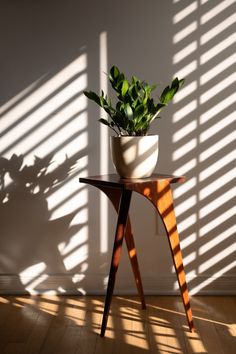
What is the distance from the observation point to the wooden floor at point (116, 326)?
2195 millimetres

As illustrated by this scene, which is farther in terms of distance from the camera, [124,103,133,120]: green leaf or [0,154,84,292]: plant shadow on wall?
[0,154,84,292]: plant shadow on wall

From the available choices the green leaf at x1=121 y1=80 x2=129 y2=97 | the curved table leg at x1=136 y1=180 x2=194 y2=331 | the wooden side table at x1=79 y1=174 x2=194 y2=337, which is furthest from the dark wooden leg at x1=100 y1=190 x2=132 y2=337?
the green leaf at x1=121 y1=80 x2=129 y2=97

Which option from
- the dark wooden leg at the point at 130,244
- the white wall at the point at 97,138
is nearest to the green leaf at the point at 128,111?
the dark wooden leg at the point at 130,244

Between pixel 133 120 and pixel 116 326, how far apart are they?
3.19 feet

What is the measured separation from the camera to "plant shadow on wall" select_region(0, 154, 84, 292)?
285cm

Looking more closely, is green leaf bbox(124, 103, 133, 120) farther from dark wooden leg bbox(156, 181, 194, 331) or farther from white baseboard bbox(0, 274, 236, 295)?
white baseboard bbox(0, 274, 236, 295)

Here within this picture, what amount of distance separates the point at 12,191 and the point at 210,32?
4.49 ft

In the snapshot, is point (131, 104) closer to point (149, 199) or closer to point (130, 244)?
point (149, 199)

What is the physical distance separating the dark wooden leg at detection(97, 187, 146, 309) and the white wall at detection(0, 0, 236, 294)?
237mm

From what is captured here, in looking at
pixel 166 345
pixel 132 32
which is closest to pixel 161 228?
pixel 166 345

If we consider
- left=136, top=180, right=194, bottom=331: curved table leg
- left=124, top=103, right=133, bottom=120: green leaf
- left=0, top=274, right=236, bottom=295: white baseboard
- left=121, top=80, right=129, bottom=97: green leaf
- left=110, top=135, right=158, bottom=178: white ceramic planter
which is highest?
left=121, top=80, right=129, bottom=97: green leaf

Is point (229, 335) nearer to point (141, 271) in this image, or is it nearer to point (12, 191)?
point (141, 271)

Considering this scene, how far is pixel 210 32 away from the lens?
2.69 m

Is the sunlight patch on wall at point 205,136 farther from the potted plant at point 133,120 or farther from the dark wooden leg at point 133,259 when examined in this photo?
the potted plant at point 133,120
